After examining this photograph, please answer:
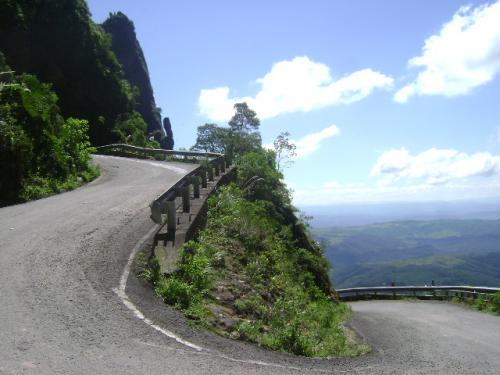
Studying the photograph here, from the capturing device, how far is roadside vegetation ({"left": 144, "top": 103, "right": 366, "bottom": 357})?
771 centimetres

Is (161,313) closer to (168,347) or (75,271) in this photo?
(168,347)

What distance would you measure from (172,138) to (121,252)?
8633 cm

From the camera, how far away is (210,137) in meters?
52.8

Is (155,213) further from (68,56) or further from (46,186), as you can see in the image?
(68,56)

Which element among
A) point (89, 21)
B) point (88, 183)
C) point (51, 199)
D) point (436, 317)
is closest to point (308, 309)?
point (436, 317)

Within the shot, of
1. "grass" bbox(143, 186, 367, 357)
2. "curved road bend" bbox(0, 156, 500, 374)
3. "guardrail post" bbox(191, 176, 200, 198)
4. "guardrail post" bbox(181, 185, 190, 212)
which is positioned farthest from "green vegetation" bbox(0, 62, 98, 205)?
"grass" bbox(143, 186, 367, 357)

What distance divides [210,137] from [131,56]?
137 feet

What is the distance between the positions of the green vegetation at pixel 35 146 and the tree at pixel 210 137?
2821 centimetres

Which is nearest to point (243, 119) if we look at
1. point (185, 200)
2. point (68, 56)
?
point (68, 56)

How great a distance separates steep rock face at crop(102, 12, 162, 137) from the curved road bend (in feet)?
234

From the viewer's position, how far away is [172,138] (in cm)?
9388

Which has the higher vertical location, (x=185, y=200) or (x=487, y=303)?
(x=185, y=200)

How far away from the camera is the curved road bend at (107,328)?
5363 millimetres

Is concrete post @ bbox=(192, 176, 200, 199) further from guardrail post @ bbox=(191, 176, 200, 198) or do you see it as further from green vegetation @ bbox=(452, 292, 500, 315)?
green vegetation @ bbox=(452, 292, 500, 315)
